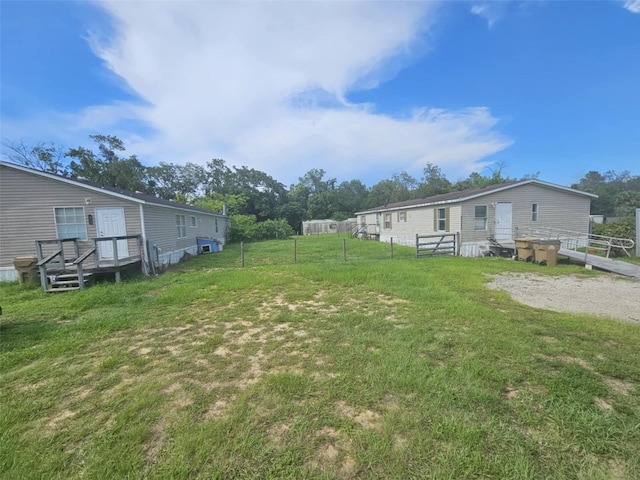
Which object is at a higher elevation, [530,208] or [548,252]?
[530,208]

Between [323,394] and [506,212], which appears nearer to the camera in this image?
[323,394]

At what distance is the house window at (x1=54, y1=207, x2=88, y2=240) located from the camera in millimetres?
9648

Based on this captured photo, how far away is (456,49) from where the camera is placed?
12.1 m

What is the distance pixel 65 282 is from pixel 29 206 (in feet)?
15.4

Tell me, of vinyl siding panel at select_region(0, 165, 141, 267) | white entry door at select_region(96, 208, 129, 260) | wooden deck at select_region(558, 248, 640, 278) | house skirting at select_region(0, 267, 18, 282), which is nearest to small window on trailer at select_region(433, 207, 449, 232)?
wooden deck at select_region(558, 248, 640, 278)

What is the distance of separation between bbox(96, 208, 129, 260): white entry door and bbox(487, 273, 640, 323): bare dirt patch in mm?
12321

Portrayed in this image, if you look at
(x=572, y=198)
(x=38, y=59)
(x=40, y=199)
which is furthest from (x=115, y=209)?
(x=572, y=198)

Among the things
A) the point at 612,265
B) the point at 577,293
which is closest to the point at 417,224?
the point at 612,265

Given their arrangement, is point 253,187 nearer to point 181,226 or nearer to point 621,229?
point 181,226

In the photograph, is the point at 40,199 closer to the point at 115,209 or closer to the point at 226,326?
the point at 115,209

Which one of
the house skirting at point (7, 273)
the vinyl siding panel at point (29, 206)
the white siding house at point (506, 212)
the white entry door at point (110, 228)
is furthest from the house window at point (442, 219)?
the house skirting at point (7, 273)

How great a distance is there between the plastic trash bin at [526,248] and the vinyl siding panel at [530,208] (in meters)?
2.02

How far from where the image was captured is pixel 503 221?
13.0 meters

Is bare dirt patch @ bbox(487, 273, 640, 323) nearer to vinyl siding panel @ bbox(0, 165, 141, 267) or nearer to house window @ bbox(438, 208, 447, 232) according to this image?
house window @ bbox(438, 208, 447, 232)
